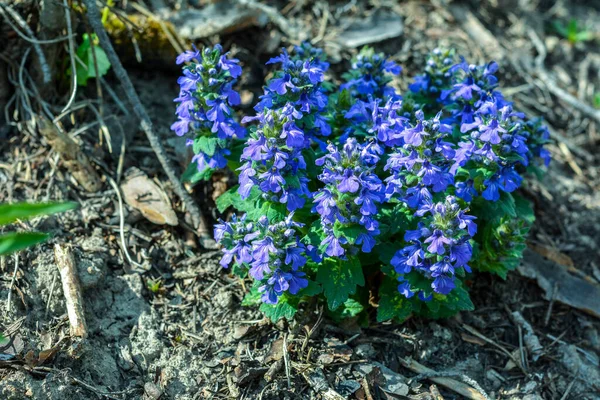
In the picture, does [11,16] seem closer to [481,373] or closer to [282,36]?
[282,36]

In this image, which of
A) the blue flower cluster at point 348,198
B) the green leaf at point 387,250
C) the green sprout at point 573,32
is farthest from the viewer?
the green sprout at point 573,32

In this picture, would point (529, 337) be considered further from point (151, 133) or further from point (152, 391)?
point (151, 133)

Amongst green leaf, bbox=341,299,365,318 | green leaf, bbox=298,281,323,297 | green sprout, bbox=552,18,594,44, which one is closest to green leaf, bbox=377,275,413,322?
green leaf, bbox=341,299,365,318

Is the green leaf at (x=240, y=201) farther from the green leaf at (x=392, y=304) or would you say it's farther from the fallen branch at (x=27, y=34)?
the fallen branch at (x=27, y=34)

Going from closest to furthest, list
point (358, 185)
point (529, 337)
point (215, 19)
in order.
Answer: point (358, 185)
point (529, 337)
point (215, 19)

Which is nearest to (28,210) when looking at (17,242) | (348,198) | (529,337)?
(17,242)

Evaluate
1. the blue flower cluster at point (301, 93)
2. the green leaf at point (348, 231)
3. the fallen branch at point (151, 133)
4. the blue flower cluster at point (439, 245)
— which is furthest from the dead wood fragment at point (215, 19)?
the blue flower cluster at point (439, 245)

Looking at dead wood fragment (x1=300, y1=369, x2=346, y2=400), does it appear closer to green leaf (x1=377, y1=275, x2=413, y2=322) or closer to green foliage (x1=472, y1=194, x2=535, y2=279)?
green leaf (x1=377, y1=275, x2=413, y2=322)
